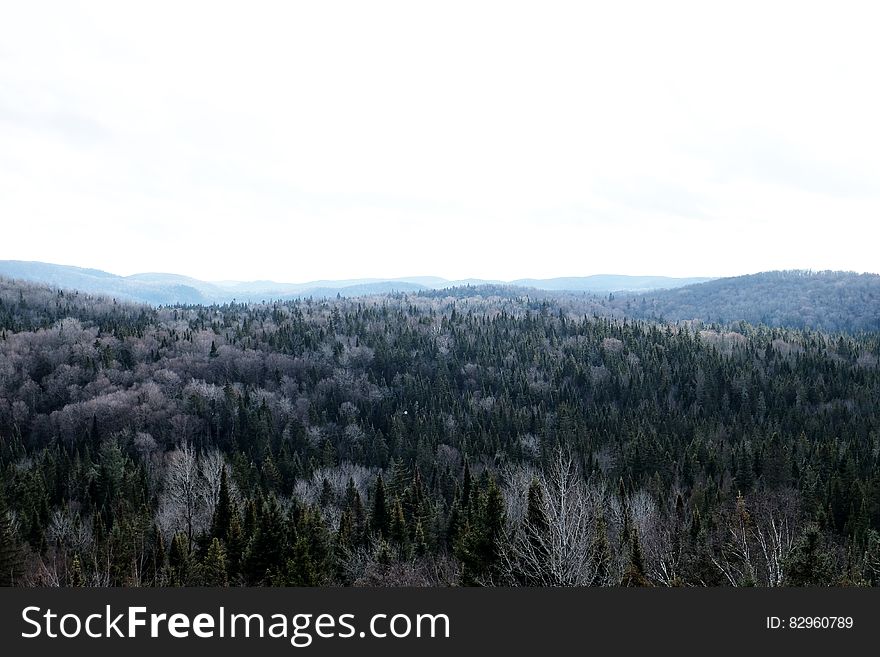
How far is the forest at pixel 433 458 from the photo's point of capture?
1363 inches

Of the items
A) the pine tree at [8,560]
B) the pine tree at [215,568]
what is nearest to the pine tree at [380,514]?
the pine tree at [215,568]

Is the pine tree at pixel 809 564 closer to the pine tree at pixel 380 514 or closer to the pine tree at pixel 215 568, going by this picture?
the pine tree at pixel 215 568

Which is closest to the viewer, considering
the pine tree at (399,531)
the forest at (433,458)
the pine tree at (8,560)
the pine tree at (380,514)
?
the forest at (433,458)

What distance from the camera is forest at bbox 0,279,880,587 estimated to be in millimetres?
34625

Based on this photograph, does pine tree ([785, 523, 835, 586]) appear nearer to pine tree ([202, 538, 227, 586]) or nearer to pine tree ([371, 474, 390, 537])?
pine tree ([202, 538, 227, 586])

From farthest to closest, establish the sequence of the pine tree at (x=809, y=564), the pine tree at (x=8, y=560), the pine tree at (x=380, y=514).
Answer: the pine tree at (x=380, y=514)
the pine tree at (x=8, y=560)
the pine tree at (x=809, y=564)

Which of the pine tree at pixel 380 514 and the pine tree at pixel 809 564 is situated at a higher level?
the pine tree at pixel 809 564

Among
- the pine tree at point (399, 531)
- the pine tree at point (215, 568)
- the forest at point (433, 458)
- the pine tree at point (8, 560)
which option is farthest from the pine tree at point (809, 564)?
the pine tree at point (8, 560)

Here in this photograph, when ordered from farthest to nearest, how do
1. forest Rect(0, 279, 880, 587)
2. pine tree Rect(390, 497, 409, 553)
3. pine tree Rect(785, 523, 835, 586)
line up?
pine tree Rect(390, 497, 409, 553)
forest Rect(0, 279, 880, 587)
pine tree Rect(785, 523, 835, 586)

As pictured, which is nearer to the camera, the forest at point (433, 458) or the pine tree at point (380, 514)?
the forest at point (433, 458)

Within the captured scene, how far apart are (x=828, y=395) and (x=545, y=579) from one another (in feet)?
448

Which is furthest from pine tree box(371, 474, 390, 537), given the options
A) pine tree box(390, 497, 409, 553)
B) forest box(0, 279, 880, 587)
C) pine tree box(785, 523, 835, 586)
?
pine tree box(785, 523, 835, 586)

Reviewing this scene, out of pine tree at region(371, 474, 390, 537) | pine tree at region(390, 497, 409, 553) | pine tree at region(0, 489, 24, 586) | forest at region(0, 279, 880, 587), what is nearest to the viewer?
forest at region(0, 279, 880, 587)

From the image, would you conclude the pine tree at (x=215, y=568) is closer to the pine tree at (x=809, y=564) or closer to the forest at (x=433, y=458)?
the forest at (x=433, y=458)
